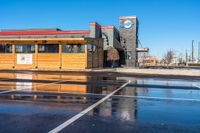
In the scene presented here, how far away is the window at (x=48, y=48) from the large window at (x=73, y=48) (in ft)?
3.33

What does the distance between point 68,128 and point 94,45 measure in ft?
101

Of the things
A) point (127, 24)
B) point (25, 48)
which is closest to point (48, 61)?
point (25, 48)

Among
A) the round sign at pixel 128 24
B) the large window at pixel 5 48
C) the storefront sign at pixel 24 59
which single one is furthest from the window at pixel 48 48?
the round sign at pixel 128 24

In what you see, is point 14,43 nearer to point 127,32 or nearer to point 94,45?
point 94,45

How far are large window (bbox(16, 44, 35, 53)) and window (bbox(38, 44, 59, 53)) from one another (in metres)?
1.02

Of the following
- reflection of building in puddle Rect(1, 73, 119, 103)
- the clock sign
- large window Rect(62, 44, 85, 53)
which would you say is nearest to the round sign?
the clock sign

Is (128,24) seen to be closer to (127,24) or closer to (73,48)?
(127,24)

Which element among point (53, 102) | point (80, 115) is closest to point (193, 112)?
point (80, 115)

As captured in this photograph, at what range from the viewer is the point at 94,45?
36344 mm

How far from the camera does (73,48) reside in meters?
33.8

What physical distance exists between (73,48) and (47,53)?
363 cm

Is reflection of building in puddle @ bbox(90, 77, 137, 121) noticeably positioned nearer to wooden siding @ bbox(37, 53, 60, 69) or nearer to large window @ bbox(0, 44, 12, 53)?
wooden siding @ bbox(37, 53, 60, 69)

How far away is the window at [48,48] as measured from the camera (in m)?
34.2

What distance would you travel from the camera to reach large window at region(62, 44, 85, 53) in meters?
33.4
